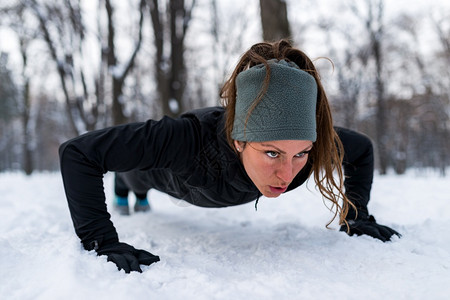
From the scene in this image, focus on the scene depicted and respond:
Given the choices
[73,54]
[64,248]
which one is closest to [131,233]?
[64,248]

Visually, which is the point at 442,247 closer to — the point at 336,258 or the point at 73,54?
the point at 336,258

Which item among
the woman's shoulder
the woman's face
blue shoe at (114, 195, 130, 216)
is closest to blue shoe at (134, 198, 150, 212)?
blue shoe at (114, 195, 130, 216)

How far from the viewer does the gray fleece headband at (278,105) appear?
144cm

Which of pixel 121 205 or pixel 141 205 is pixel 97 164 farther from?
pixel 141 205

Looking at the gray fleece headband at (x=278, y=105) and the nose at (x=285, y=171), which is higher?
the gray fleece headband at (x=278, y=105)

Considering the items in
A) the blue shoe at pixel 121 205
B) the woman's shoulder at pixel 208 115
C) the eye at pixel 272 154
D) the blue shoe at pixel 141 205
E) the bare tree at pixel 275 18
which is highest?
the bare tree at pixel 275 18

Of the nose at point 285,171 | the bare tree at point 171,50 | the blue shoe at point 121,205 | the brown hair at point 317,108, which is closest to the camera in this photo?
the nose at point 285,171

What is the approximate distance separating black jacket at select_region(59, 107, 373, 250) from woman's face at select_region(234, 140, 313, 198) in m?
0.22

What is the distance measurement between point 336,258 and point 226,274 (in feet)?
1.72

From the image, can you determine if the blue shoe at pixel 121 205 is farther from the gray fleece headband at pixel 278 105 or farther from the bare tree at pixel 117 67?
the bare tree at pixel 117 67

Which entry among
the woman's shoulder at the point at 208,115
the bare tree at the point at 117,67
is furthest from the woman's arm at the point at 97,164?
the bare tree at the point at 117,67

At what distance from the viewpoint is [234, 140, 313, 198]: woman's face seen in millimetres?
1447

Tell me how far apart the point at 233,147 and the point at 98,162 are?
0.64 metres

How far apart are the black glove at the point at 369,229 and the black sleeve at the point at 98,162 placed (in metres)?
1.11
